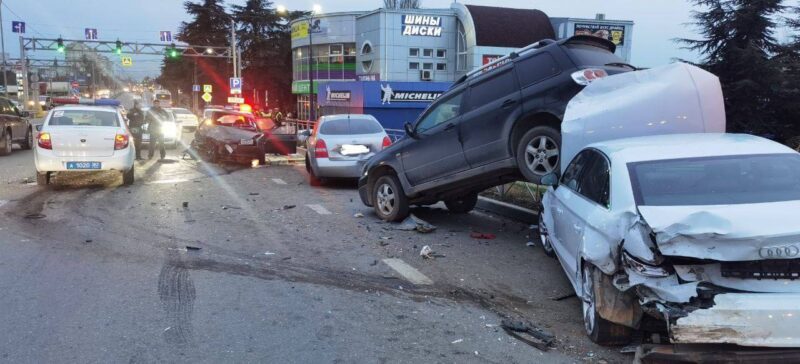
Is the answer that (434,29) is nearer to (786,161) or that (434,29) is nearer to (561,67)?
(561,67)

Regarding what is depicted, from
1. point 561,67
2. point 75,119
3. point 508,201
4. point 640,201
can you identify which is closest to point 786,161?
point 640,201

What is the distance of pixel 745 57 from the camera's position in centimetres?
1853

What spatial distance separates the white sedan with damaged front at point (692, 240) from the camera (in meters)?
3.43

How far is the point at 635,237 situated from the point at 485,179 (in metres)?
4.08

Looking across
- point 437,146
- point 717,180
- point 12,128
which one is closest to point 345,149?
point 437,146

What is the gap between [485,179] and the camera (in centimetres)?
781

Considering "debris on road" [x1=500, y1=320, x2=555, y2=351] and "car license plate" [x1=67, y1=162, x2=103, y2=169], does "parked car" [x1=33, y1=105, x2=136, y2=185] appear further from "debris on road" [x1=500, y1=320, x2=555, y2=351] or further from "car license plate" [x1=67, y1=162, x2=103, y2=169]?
"debris on road" [x1=500, y1=320, x2=555, y2=351]

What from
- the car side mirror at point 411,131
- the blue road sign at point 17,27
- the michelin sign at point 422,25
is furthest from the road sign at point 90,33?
the car side mirror at point 411,131

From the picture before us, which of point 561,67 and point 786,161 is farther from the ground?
point 561,67

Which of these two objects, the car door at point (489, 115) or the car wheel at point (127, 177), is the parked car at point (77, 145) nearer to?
the car wheel at point (127, 177)

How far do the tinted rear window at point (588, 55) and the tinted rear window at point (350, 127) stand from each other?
248 inches

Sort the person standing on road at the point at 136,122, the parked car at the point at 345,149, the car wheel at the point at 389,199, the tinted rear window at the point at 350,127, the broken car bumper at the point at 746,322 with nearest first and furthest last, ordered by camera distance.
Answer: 1. the broken car bumper at the point at 746,322
2. the car wheel at the point at 389,199
3. the parked car at the point at 345,149
4. the tinted rear window at the point at 350,127
5. the person standing on road at the point at 136,122

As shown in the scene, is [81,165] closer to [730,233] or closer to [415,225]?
[415,225]

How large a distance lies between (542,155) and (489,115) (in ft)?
2.96
